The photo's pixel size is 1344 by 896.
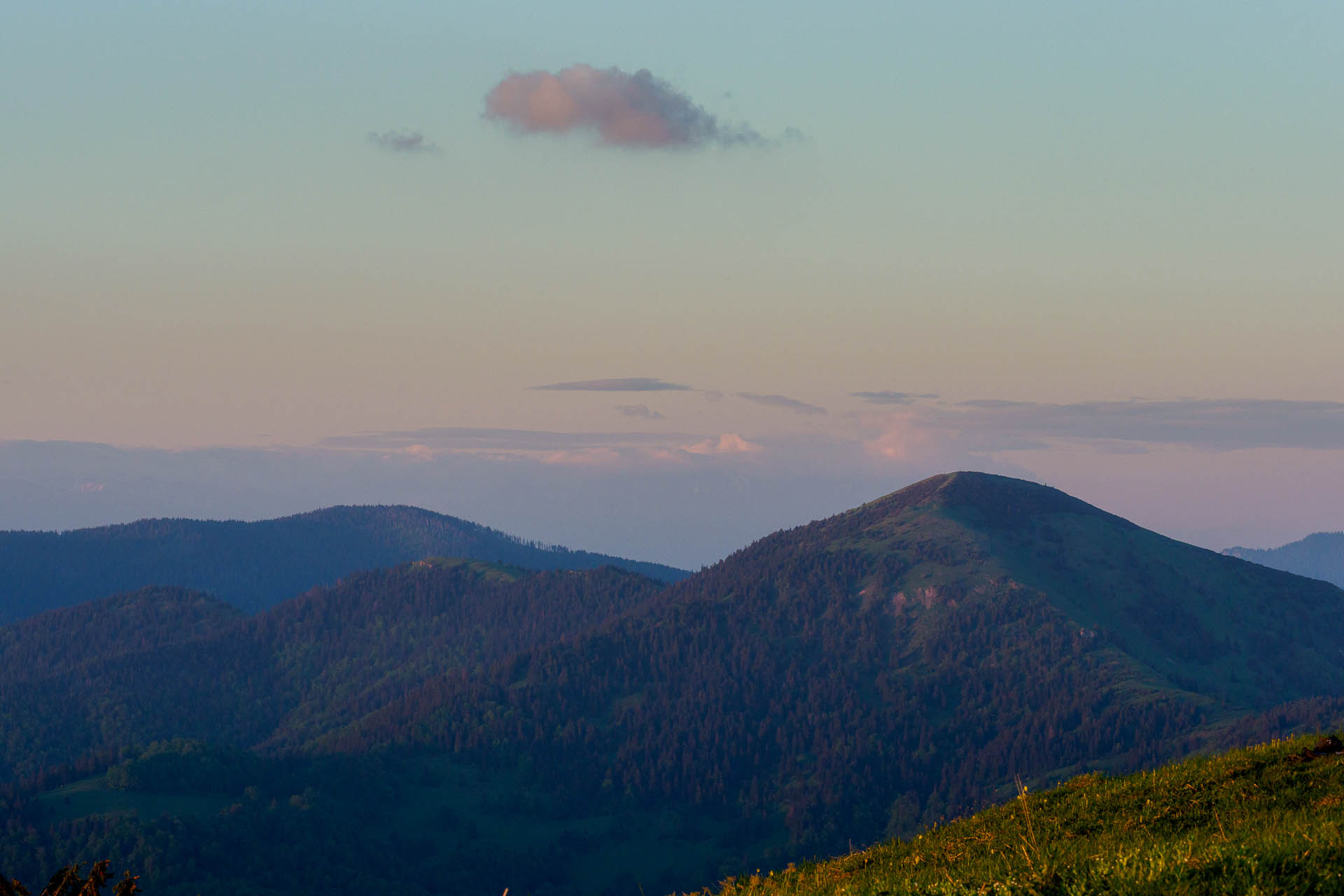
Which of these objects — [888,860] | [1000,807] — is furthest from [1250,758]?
[888,860]

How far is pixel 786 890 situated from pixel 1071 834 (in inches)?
352

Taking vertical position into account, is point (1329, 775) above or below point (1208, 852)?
below

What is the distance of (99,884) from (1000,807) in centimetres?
2473

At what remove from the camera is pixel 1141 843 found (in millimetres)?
24469

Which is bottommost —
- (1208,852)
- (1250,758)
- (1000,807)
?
(1000,807)

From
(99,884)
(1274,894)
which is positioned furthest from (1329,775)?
(99,884)

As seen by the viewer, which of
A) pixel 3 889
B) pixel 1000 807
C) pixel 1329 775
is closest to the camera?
pixel 3 889

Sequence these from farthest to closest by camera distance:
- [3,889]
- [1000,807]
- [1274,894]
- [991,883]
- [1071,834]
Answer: [1000,807] → [1071,834] → [3,889] → [991,883] → [1274,894]

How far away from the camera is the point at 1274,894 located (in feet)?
59.4

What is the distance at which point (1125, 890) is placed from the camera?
1842cm

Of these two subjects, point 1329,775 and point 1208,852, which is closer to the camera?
point 1208,852

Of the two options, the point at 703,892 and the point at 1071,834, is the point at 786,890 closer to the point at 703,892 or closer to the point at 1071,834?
the point at 703,892

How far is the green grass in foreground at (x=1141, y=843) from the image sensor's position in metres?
18.9

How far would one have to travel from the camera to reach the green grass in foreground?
62.1ft
